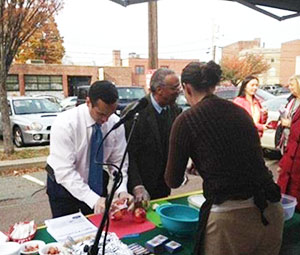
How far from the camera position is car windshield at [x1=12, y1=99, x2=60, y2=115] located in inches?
380

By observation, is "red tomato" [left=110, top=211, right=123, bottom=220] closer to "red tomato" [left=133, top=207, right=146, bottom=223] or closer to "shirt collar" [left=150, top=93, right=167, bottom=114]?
"red tomato" [left=133, top=207, right=146, bottom=223]

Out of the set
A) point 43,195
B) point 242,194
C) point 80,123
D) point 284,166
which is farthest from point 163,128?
point 43,195

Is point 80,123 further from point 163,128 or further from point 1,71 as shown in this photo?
point 1,71

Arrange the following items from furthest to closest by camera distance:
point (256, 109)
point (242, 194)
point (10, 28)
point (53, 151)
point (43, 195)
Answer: point (10, 28) < point (43, 195) < point (256, 109) < point (53, 151) < point (242, 194)

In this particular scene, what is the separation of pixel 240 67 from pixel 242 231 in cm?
4263

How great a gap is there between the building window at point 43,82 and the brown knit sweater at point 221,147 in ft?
100.0

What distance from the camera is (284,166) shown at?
2678 mm

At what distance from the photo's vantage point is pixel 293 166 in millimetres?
2580

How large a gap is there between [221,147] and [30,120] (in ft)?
26.6

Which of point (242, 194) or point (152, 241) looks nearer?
point (242, 194)

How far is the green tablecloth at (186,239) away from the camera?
181 centimetres

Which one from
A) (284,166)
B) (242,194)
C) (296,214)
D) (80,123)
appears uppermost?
(80,123)

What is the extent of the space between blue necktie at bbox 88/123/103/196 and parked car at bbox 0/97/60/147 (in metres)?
6.85

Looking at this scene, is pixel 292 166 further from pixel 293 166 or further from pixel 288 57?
pixel 288 57
